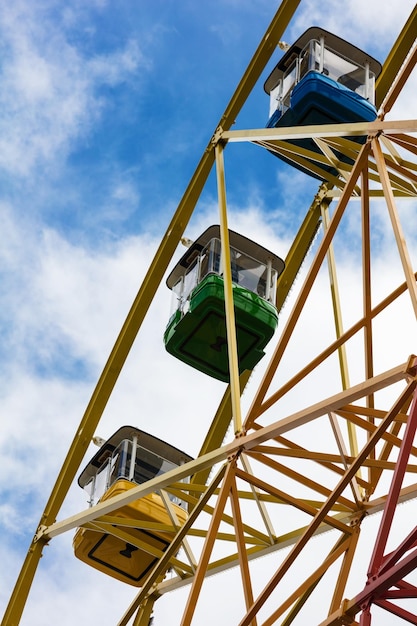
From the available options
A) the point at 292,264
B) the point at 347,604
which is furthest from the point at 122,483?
the point at 347,604

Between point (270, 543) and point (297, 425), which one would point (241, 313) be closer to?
point (270, 543)

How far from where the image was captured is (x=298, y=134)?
1709cm

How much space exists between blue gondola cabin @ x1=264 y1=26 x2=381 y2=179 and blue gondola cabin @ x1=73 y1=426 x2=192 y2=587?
5841mm

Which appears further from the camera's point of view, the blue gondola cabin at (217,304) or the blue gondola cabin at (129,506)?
the blue gondola cabin at (129,506)

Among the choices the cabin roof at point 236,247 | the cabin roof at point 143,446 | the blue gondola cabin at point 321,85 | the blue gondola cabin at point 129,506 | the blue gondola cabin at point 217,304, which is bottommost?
the blue gondola cabin at point 129,506

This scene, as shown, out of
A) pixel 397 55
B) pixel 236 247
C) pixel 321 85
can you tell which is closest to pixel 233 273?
pixel 236 247

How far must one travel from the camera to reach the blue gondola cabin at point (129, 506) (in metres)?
22.0

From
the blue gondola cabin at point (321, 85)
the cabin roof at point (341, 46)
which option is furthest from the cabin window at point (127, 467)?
the cabin roof at point (341, 46)

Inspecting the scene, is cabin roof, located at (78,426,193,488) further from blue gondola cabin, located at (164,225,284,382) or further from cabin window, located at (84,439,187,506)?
blue gondola cabin, located at (164,225,284,382)

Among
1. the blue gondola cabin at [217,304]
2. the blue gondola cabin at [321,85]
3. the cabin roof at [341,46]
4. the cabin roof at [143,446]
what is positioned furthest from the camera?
the cabin roof at [143,446]

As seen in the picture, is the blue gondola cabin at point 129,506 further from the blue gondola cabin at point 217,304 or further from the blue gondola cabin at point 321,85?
the blue gondola cabin at point 321,85

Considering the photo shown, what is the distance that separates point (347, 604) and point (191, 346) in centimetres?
973

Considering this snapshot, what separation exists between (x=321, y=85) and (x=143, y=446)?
724 centimetres

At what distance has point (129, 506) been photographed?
71.3ft
